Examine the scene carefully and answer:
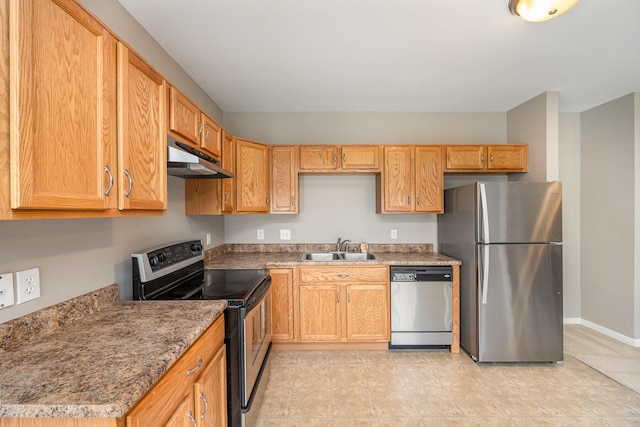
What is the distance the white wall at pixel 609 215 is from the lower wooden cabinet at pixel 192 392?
13.0ft

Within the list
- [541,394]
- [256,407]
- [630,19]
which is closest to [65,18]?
[256,407]

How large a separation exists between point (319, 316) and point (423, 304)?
3.38 ft

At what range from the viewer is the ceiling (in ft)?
5.72

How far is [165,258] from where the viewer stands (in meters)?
1.88

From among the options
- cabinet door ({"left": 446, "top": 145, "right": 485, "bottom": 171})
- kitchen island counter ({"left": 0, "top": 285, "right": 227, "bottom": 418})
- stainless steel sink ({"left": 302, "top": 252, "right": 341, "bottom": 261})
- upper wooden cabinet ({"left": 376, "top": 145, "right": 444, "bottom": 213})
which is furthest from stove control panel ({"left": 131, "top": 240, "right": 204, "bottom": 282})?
cabinet door ({"left": 446, "top": 145, "right": 485, "bottom": 171})

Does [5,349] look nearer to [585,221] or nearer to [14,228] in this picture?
[14,228]

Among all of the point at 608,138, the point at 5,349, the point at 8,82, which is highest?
the point at 608,138

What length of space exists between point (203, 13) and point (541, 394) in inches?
140

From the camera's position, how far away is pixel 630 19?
1.83 metres

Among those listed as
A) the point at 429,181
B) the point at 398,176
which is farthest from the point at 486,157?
the point at 398,176

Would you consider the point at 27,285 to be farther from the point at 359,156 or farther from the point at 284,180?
the point at 359,156

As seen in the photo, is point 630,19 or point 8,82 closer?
point 8,82

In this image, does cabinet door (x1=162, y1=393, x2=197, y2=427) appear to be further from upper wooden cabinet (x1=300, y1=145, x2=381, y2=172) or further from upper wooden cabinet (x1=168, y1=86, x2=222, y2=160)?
upper wooden cabinet (x1=300, y1=145, x2=381, y2=172)

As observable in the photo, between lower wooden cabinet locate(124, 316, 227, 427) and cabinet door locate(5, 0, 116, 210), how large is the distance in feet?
2.19
